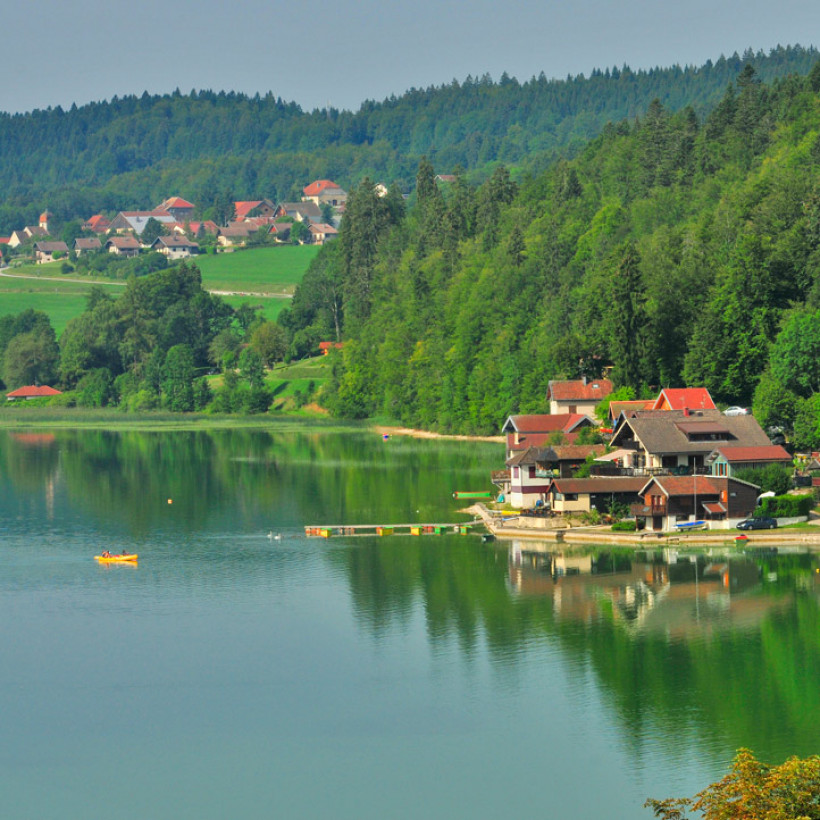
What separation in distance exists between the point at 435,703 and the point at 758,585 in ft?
70.8

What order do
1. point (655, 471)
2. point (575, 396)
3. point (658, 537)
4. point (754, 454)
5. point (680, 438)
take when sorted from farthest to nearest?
point (575, 396), point (680, 438), point (655, 471), point (754, 454), point (658, 537)

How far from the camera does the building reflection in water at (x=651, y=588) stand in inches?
2308

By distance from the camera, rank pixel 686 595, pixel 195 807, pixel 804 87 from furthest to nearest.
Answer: pixel 804 87 → pixel 686 595 → pixel 195 807

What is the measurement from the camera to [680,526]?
75500mm

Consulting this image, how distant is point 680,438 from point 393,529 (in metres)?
17.1

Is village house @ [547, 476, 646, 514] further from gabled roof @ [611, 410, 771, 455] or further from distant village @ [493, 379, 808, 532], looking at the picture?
gabled roof @ [611, 410, 771, 455]

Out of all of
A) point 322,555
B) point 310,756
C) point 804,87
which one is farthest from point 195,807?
point 804,87

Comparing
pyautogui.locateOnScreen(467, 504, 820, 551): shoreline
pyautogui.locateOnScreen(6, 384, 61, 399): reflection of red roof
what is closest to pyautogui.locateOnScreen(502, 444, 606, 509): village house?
pyautogui.locateOnScreen(467, 504, 820, 551): shoreline

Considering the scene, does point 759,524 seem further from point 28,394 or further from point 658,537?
point 28,394

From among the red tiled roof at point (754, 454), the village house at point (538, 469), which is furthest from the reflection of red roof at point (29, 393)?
the red tiled roof at point (754, 454)

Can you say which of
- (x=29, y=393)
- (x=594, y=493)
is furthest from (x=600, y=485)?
(x=29, y=393)

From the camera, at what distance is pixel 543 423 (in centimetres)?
9594

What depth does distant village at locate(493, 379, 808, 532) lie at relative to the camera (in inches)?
2987

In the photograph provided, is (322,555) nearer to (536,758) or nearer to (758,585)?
(758,585)
